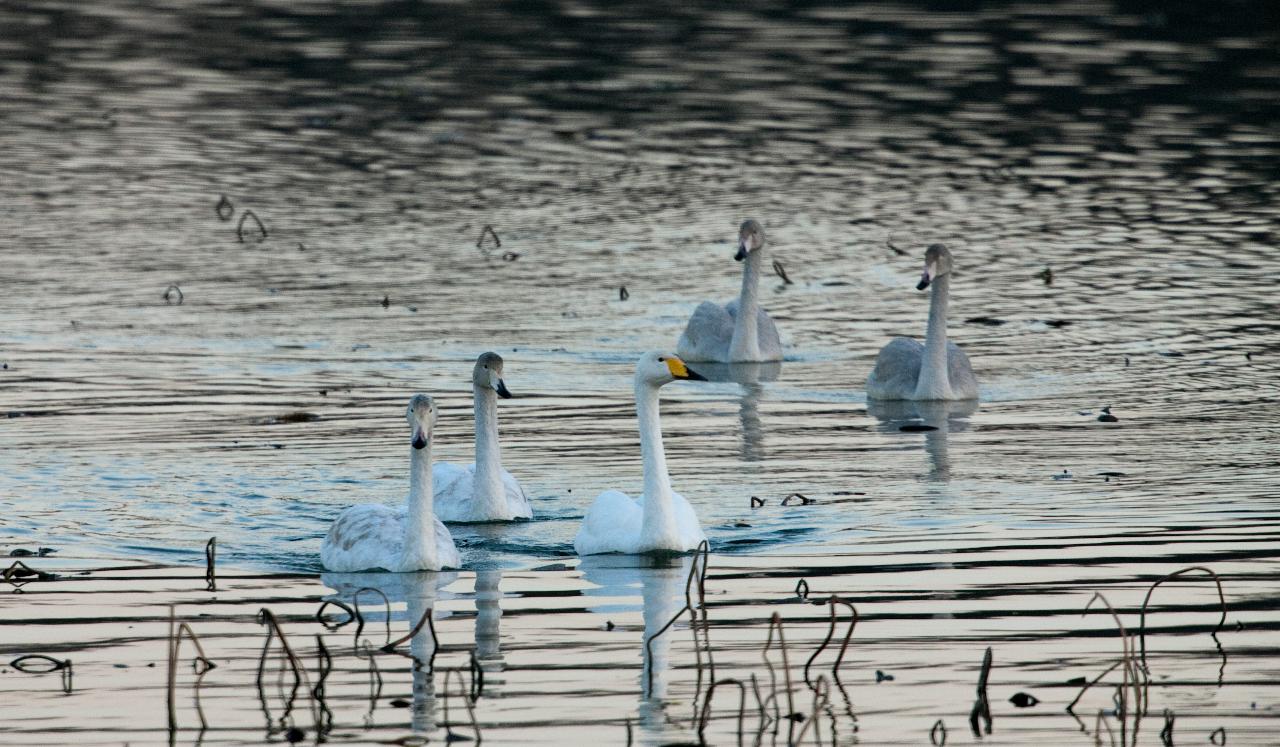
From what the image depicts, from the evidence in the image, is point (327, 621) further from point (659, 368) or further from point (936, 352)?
point (936, 352)

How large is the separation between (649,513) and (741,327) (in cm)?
773

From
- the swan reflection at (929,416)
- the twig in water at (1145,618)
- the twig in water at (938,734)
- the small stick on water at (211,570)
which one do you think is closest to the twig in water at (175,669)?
the small stick on water at (211,570)

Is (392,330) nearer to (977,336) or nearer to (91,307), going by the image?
(91,307)

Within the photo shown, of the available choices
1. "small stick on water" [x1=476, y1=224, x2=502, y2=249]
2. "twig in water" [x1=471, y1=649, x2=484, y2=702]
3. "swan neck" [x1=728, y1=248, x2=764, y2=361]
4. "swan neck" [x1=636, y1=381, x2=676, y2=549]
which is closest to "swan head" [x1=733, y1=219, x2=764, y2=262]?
"swan neck" [x1=728, y1=248, x2=764, y2=361]

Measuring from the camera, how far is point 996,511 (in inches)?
568

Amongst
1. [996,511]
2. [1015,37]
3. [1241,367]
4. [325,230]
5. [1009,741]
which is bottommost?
[1009,741]

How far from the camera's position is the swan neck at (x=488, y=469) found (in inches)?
578

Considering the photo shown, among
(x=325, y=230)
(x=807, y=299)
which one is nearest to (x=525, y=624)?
(x=807, y=299)

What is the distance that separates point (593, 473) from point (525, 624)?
4341 mm

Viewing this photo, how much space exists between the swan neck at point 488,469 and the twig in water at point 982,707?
5.54 metres

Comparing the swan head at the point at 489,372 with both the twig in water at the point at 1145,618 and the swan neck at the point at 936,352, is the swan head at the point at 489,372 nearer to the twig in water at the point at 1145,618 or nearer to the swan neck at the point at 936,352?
the twig in water at the point at 1145,618

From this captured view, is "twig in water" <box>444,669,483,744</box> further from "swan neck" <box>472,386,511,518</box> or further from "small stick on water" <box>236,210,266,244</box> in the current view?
"small stick on water" <box>236,210,266,244</box>

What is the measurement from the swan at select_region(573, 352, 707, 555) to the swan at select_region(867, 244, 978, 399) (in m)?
5.55

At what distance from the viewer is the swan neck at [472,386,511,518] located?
1468cm
